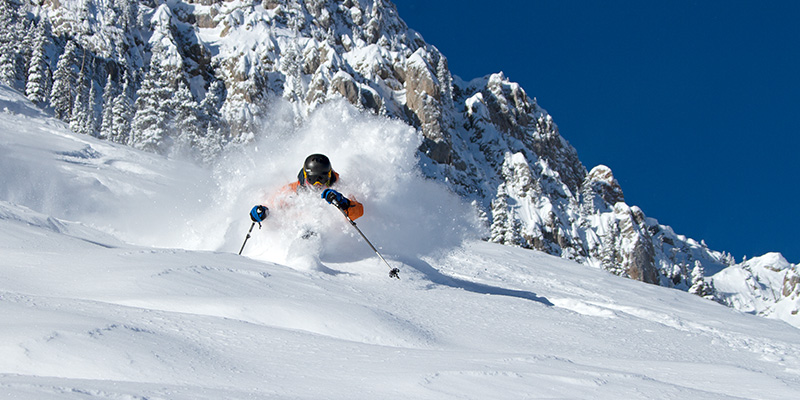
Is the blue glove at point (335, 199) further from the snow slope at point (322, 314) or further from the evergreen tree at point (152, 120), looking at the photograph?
the evergreen tree at point (152, 120)

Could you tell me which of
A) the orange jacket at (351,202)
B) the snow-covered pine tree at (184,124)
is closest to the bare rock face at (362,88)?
the snow-covered pine tree at (184,124)

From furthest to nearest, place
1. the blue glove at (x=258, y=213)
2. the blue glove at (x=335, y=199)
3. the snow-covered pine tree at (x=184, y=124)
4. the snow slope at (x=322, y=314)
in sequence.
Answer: the snow-covered pine tree at (x=184, y=124), the blue glove at (x=258, y=213), the blue glove at (x=335, y=199), the snow slope at (x=322, y=314)

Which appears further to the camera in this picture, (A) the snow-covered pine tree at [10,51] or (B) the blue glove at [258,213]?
(A) the snow-covered pine tree at [10,51]

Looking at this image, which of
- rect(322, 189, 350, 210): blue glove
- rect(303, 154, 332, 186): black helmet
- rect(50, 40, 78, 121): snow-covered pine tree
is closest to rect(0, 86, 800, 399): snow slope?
rect(303, 154, 332, 186): black helmet

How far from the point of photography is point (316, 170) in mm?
9180

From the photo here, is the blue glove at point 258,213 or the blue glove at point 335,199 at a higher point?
the blue glove at point 335,199

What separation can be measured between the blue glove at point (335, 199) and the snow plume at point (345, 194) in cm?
57

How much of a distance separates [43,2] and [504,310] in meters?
91.6

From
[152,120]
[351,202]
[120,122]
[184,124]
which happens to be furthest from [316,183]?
[120,122]

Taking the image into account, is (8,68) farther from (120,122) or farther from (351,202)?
(351,202)

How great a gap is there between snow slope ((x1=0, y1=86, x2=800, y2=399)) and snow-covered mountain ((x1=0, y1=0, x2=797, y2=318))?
36960mm

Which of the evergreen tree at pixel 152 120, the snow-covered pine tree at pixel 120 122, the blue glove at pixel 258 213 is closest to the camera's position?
the blue glove at pixel 258 213

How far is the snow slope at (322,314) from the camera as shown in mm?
3127

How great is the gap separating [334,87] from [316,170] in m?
59.3
